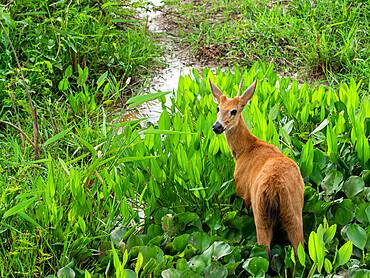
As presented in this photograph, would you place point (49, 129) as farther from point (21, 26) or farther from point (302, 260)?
point (302, 260)

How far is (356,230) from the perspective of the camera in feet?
7.56

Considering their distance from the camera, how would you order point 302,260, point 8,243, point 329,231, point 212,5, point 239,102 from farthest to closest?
1. point 212,5
2. point 239,102
3. point 8,243
4. point 329,231
5. point 302,260

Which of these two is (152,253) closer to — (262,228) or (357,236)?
(262,228)

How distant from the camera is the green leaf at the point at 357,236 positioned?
2283 millimetres

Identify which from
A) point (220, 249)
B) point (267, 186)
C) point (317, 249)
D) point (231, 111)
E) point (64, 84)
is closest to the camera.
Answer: point (317, 249)

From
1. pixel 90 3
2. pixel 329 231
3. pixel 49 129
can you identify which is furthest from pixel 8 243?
pixel 90 3

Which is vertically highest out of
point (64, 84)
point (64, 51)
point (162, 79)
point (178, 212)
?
point (64, 51)

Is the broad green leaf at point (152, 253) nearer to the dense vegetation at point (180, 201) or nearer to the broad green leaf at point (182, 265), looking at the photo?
the dense vegetation at point (180, 201)

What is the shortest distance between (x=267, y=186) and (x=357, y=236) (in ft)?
1.81

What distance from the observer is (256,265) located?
2.17 metres

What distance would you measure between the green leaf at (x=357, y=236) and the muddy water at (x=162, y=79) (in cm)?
225

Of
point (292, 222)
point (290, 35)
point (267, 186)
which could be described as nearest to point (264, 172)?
point (267, 186)

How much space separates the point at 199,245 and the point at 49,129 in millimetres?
1866

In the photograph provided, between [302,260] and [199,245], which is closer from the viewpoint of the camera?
[302,260]
